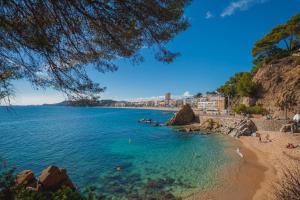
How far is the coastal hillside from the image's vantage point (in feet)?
82.4

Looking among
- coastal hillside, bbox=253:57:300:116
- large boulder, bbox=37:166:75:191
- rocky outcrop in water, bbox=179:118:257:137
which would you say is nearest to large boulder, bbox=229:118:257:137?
rocky outcrop in water, bbox=179:118:257:137

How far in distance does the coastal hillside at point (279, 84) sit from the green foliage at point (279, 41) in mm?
2114

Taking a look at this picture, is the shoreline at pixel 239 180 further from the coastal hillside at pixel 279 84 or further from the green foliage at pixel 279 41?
the green foliage at pixel 279 41

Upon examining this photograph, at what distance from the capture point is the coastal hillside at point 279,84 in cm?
2512

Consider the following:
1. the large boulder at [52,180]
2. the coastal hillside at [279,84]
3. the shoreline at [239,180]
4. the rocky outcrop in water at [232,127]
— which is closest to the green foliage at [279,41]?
the coastal hillside at [279,84]

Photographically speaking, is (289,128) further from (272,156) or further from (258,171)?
(258,171)

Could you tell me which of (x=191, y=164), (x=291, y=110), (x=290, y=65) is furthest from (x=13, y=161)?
(x=290, y=65)

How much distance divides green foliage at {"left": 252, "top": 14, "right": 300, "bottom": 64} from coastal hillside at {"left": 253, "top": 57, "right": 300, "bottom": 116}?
6.94 ft

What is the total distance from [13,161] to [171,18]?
16.3 m

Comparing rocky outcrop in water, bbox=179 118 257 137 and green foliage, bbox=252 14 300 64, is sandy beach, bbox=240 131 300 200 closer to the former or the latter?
rocky outcrop in water, bbox=179 118 257 137

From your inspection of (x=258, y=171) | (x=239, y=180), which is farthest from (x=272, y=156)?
(x=239, y=180)

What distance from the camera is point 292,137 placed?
15906mm

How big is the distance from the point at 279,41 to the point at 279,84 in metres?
8.32

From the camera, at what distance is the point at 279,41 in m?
30.7
